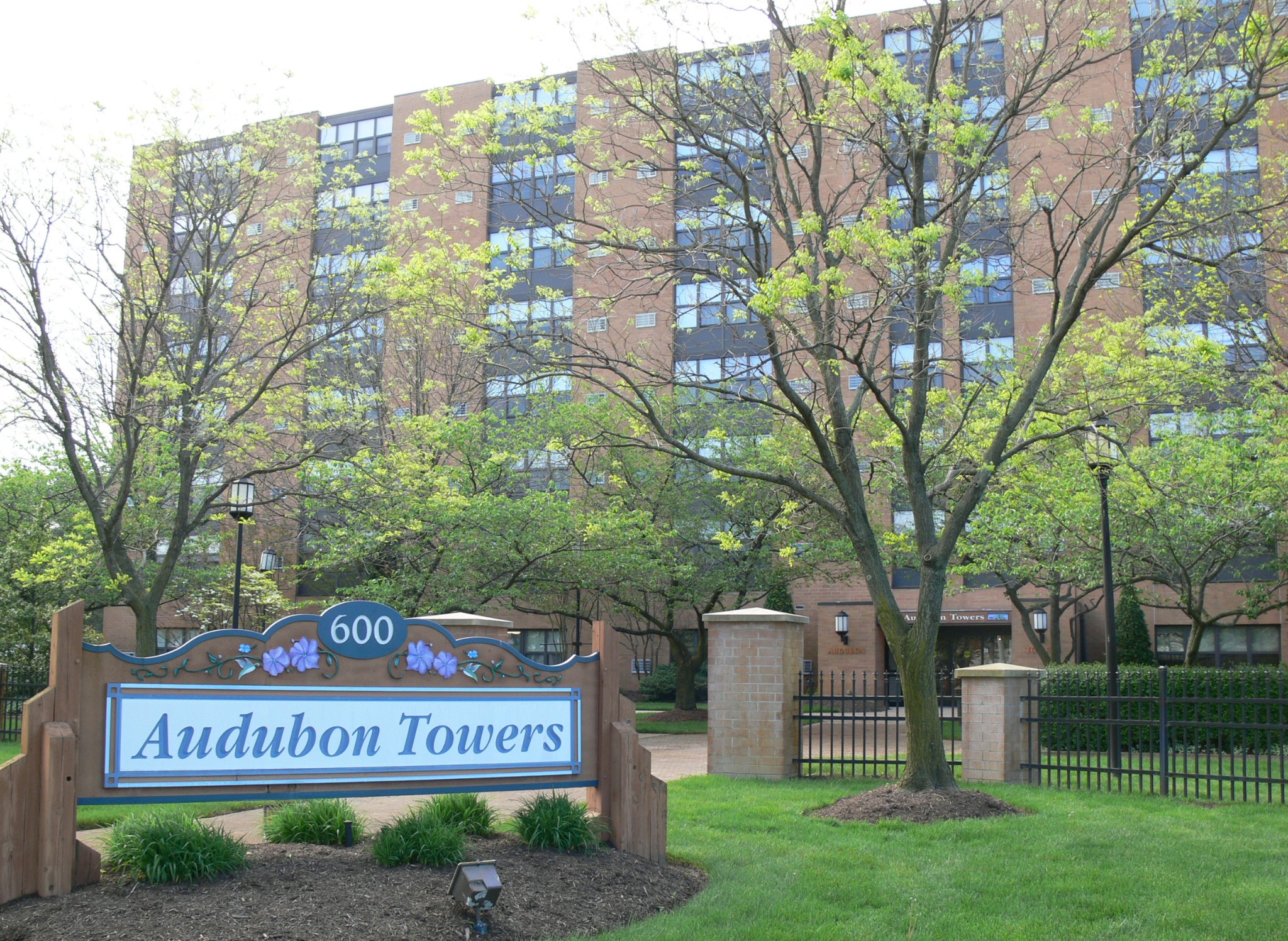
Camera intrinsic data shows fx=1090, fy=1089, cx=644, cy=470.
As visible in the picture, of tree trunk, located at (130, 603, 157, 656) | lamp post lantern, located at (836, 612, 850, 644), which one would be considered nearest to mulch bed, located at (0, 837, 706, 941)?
tree trunk, located at (130, 603, 157, 656)

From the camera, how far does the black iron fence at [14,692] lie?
1978 centimetres

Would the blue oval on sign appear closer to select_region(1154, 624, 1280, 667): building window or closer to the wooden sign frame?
the wooden sign frame

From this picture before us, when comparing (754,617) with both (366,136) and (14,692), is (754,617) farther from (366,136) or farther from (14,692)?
(366,136)

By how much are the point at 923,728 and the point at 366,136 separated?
37.9 m

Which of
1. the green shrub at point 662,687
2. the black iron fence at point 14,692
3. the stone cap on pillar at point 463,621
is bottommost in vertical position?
the green shrub at point 662,687

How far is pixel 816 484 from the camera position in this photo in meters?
26.1

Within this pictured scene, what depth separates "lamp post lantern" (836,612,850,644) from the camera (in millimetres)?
34750

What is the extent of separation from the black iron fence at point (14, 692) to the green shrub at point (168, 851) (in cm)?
1483

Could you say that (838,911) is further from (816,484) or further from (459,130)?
(816,484)

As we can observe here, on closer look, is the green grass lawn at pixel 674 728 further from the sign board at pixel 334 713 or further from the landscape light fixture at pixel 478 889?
the landscape light fixture at pixel 478 889

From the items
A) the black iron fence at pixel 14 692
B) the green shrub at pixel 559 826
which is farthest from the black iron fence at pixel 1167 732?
the black iron fence at pixel 14 692

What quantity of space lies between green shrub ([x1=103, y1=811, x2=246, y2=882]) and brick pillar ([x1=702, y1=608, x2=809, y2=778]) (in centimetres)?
807

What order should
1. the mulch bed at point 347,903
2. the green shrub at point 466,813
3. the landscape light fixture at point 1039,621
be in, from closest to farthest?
the mulch bed at point 347,903 → the green shrub at point 466,813 → the landscape light fixture at point 1039,621

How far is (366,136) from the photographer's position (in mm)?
43031
